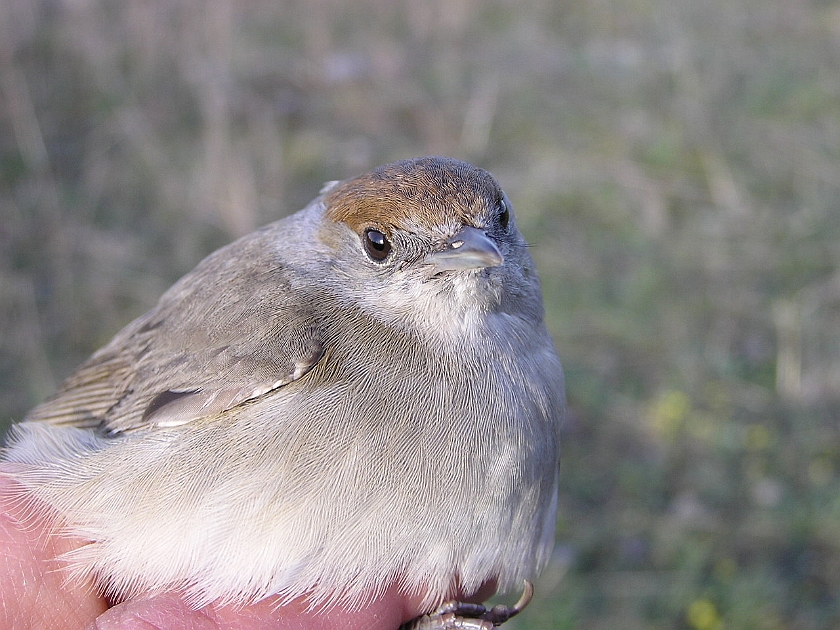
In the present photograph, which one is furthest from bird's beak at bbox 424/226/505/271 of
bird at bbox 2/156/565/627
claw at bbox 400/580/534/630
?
claw at bbox 400/580/534/630

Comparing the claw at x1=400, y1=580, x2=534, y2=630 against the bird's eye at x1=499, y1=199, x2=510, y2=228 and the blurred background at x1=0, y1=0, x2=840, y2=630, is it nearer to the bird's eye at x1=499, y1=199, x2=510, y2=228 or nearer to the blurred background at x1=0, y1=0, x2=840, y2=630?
the bird's eye at x1=499, y1=199, x2=510, y2=228

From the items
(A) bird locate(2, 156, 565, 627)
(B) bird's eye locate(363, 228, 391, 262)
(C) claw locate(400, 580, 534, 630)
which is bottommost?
(C) claw locate(400, 580, 534, 630)

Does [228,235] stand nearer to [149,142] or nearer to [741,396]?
[149,142]

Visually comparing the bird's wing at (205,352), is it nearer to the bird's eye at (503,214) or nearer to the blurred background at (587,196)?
the bird's eye at (503,214)

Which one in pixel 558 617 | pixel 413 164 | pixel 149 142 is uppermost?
pixel 413 164

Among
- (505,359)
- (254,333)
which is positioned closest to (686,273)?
(505,359)

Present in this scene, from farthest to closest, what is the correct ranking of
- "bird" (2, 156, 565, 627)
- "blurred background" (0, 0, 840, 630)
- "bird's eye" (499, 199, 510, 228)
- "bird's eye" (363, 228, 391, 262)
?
1. "blurred background" (0, 0, 840, 630)
2. "bird's eye" (499, 199, 510, 228)
3. "bird's eye" (363, 228, 391, 262)
4. "bird" (2, 156, 565, 627)
